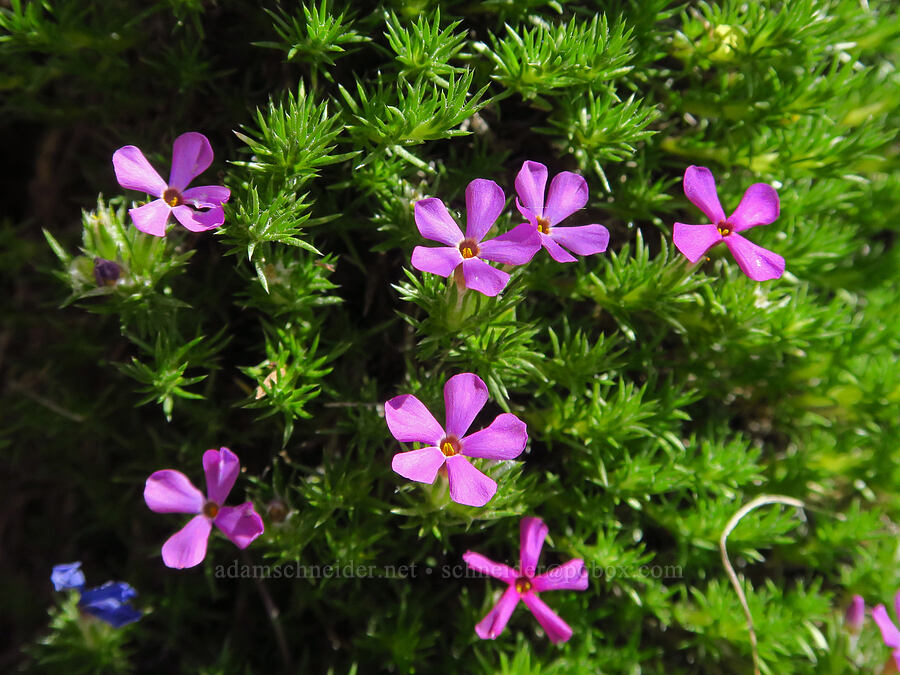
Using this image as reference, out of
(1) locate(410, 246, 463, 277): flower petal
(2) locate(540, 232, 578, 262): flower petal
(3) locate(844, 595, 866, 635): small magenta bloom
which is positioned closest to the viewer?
(1) locate(410, 246, 463, 277): flower petal

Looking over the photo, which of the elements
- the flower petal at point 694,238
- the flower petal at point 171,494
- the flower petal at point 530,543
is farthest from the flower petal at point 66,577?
the flower petal at point 694,238

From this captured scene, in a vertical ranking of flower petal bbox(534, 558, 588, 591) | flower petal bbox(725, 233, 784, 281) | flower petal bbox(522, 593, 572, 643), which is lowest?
flower petal bbox(522, 593, 572, 643)

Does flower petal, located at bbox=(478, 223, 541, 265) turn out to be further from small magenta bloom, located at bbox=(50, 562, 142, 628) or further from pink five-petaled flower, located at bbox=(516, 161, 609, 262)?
small magenta bloom, located at bbox=(50, 562, 142, 628)

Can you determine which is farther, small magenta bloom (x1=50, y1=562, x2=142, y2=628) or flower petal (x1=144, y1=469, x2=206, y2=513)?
small magenta bloom (x1=50, y1=562, x2=142, y2=628)

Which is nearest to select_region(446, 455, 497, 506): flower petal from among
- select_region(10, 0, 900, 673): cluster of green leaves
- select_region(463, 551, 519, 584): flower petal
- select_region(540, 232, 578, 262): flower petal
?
select_region(10, 0, 900, 673): cluster of green leaves

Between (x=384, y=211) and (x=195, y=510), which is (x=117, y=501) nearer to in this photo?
(x=195, y=510)

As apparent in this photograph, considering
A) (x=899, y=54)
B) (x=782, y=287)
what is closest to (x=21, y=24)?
(x=782, y=287)

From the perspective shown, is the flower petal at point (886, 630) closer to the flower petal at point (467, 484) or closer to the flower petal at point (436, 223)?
the flower petal at point (467, 484)
